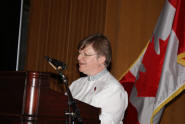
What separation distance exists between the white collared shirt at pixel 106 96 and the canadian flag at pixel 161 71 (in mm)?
519

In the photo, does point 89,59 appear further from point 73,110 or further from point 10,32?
point 10,32

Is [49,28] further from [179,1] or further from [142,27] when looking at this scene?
[179,1]

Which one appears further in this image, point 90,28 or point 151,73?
point 90,28

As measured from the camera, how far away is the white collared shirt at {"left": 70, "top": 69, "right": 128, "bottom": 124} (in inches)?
97.3

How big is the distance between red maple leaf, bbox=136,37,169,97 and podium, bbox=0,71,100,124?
1.38 m

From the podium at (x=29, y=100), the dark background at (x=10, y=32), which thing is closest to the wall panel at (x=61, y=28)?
the dark background at (x=10, y=32)

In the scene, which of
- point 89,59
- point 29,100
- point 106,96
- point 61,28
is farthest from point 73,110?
point 61,28

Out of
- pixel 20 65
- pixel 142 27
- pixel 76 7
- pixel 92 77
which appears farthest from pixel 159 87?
pixel 20 65

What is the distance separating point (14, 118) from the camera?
1.83m

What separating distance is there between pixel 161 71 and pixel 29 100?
1620 mm

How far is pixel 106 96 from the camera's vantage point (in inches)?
98.8

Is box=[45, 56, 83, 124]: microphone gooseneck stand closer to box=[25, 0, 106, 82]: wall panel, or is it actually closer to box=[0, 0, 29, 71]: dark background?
box=[25, 0, 106, 82]: wall panel

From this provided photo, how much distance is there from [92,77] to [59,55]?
4.59ft

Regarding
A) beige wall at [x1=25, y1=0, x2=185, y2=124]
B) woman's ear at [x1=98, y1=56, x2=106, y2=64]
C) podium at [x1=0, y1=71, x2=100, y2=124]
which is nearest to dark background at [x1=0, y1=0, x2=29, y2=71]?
beige wall at [x1=25, y1=0, x2=185, y2=124]
